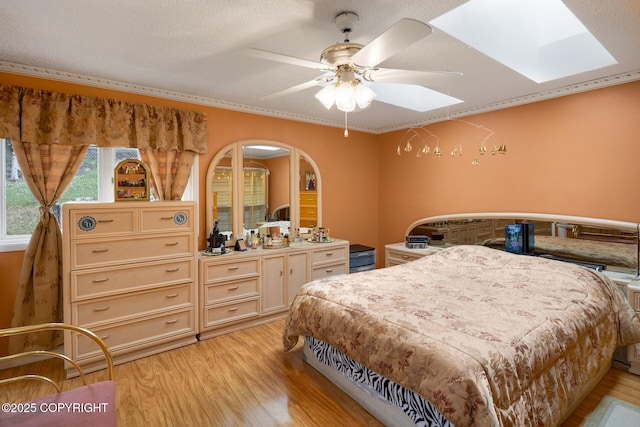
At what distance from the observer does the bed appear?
154 cm

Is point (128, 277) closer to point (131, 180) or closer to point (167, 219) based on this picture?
point (167, 219)

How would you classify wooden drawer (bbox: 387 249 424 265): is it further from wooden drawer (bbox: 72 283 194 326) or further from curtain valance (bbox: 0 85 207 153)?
curtain valance (bbox: 0 85 207 153)

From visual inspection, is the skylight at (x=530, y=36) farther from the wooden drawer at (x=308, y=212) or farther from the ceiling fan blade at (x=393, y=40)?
the wooden drawer at (x=308, y=212)

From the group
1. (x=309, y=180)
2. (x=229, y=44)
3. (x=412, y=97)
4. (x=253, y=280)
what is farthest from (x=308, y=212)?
(x=229, y=44)

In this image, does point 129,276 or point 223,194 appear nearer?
point 129,276

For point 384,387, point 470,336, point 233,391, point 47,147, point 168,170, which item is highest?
point 47,147

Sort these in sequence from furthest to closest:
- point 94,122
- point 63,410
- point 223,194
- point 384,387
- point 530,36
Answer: point 223,194 < point 94,122 < point 530,36 < point 384,387 < point 63,410

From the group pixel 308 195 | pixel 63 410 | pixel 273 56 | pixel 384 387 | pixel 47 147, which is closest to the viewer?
pixel 63 410

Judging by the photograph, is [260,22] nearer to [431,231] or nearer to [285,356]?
[285,356]

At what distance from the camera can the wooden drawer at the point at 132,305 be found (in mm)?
2570

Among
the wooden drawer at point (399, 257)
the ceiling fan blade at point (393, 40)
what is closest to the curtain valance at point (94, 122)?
the ceiling fan blade at point (393, 40)

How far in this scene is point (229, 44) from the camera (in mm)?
2229

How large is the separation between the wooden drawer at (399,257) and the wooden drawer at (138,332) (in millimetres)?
2509

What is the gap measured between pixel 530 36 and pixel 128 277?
379cm
